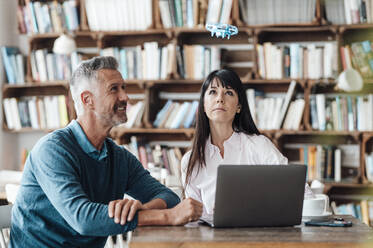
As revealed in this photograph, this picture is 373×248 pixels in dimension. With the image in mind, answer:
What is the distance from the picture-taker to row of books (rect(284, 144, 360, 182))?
15.3ft

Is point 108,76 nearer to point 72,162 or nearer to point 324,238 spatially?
point 72,162

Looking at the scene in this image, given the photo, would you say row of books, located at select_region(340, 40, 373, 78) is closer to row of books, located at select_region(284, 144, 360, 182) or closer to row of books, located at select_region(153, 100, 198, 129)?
row of books, located at select_region(284, 144, 360, 182)

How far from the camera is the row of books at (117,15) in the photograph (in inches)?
193

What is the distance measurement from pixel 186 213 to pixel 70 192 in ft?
1.16

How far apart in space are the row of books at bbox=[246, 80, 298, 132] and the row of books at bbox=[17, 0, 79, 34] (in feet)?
5.20

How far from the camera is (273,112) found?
15.5ft

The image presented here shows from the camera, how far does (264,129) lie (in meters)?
4.71

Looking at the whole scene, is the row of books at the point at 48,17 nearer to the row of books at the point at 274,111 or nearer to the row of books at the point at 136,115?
the row of books at the point at 136,115

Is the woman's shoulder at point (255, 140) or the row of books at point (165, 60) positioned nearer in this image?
the woman's shoulder at point (255, 140)

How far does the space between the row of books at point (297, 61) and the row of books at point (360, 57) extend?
8 centimetres

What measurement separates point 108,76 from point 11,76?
3.26m

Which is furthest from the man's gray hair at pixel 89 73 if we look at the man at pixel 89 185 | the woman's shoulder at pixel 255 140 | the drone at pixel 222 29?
the woman's shoulder at pixel 255 140

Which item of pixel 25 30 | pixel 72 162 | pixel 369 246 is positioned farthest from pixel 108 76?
pixel 25 30

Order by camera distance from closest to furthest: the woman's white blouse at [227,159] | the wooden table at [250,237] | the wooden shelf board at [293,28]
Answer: the wooden table at [250,237] → the woman's white blouse at [227,159] → the wooden shelf board at [293,28]
